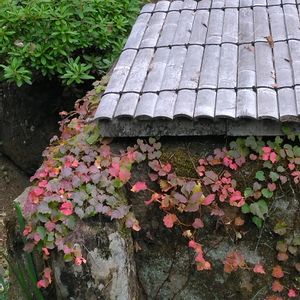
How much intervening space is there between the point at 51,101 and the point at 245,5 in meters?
2.31

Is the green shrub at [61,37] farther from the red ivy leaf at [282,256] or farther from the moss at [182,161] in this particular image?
the red ivy leaf at [282,256]

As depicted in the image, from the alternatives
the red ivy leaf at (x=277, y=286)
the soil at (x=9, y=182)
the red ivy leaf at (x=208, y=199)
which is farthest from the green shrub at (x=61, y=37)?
the red ivy leaf at (x=277, y=286)

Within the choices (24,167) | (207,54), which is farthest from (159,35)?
(24,167)

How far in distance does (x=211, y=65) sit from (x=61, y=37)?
1788 mm

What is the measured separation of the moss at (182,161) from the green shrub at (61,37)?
68.8 inches

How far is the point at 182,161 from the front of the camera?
3.08 m

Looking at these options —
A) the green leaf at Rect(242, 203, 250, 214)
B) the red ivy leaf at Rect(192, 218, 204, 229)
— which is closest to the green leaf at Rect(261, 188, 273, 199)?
the green leaf at Rect(242, 203, 250, 214)

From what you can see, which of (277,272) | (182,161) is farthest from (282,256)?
(182,161)

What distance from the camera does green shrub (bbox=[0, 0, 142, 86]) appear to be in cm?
462

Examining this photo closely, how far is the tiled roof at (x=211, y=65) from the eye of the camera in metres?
2.97

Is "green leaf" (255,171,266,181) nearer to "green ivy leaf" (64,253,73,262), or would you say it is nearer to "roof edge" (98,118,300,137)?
"roof edge" (98,118,300,137)

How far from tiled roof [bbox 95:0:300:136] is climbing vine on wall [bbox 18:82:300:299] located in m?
0.22

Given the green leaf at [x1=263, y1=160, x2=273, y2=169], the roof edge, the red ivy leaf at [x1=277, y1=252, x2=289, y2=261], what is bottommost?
the red ivy leaf at [x1=277, y1=252, x2=289, y2=261]

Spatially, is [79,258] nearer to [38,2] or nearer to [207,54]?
[207,54]
